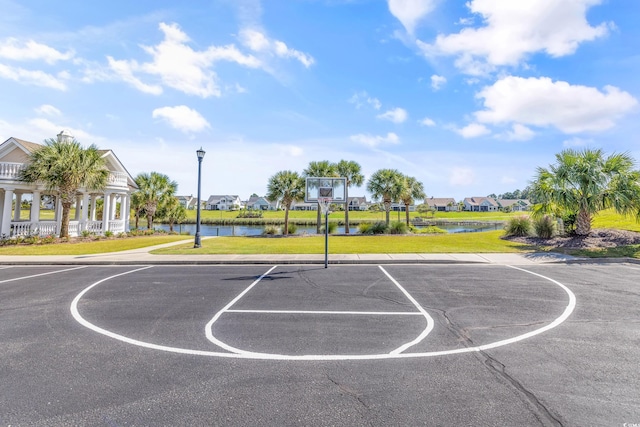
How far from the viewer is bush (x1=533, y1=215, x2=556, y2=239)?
19.2m

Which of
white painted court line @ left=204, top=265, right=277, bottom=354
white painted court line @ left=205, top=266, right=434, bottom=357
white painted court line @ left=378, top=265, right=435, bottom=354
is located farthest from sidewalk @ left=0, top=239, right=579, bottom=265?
white painted court line @ left=205, top=266, right=434, bottom=357

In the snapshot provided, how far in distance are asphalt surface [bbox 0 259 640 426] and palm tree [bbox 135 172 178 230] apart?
82.1 ft

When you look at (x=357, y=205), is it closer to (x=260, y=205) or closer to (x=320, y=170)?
(x=260, y=205)

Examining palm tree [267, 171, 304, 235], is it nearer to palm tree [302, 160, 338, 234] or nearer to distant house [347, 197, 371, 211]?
palm tree [302, 160, 338, 234]

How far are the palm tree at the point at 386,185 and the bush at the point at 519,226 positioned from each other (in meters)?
12.9

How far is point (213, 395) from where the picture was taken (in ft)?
11.4

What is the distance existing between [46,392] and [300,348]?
3109 millimetres

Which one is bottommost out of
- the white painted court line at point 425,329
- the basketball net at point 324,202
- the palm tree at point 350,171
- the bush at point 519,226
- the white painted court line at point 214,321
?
the white painted court line at point 214,321

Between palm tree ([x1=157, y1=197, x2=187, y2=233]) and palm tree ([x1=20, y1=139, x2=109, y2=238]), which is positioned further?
palm tree ([x1=157, y1=197, x2=187, y2=233])

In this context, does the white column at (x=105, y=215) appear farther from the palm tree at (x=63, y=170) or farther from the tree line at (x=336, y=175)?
the tree line at (x=336, y=175)

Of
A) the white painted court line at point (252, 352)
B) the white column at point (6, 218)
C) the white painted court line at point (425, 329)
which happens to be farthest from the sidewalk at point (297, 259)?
the white column at point (6, 218)

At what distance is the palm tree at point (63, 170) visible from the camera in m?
19.7

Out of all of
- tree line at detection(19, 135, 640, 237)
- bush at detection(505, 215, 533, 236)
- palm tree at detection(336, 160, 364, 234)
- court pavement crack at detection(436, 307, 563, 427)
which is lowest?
court pavement crack at detection(436, 307, 563, 427)

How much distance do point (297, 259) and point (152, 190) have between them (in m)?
25.5
